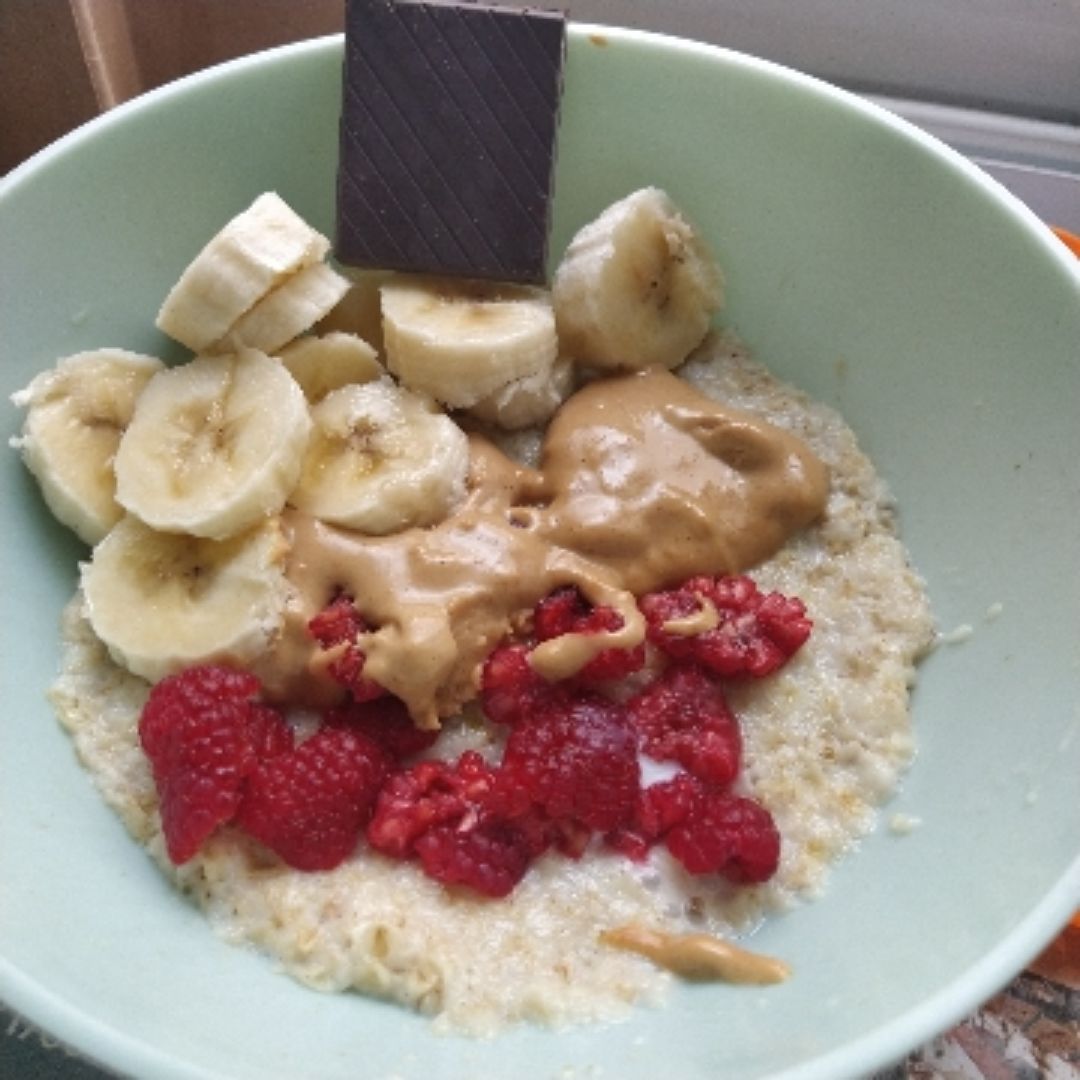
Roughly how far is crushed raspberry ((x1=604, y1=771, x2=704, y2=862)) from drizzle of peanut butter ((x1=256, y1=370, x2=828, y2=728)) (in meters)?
0.15

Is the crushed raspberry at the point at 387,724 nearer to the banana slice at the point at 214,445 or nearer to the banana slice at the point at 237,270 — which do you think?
the banana slice at the point at 214,445

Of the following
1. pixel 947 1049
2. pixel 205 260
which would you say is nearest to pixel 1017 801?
pixel 947 1049

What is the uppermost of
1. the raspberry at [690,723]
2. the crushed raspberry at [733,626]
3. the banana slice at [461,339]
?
the banana slice at [461,339]

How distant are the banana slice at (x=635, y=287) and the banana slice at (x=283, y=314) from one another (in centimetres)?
27

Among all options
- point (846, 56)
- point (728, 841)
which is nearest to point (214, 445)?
point (728, 841)

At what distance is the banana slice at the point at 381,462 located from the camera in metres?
1.38

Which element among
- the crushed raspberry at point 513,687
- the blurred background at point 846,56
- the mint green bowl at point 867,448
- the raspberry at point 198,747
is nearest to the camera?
the mint green bowl at point 867,448

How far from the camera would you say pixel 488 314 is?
4.86 ft

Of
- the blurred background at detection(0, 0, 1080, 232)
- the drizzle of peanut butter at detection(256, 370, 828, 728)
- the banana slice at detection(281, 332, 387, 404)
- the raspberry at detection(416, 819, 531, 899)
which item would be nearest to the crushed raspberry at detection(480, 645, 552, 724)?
the drizzle of peanut butter at detection(256, 370, 828, 728)

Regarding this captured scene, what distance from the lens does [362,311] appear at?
1542mm

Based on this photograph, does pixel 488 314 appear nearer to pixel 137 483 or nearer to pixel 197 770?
pixel 137 483

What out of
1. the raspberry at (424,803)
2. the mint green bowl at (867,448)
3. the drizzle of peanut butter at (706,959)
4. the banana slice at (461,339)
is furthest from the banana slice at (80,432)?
the drizzle of peanut butter at (706,959)

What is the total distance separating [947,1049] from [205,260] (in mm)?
1092

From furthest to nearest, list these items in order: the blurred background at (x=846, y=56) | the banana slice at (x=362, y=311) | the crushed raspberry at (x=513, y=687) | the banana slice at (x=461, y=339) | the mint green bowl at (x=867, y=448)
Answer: the blurred background at (x=846, y=56), the banana slice at (x=362, y=311), the banana slice at (x=461, y=339), the crushed raspberry at (x=513, y=687), the mint green bowl at (x=867, y=448)
